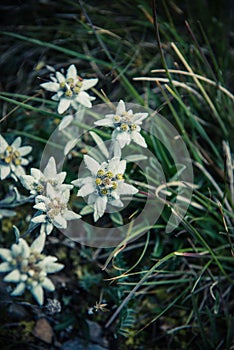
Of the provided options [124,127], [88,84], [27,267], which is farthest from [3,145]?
[27,267]

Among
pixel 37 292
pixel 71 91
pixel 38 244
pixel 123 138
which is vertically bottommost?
pixel 37 292

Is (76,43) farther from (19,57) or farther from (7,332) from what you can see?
(7,332)

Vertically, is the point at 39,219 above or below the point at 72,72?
below

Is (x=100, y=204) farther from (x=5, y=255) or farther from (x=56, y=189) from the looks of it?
(x=5, y=255)

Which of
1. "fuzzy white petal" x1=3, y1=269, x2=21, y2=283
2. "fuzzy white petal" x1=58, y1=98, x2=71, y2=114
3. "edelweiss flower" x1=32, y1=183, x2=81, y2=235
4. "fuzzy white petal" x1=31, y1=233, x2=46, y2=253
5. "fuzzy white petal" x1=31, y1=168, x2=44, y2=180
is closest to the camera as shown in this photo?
"fuzzy white petal" x1=3, y1=269, x2=21, y2=283

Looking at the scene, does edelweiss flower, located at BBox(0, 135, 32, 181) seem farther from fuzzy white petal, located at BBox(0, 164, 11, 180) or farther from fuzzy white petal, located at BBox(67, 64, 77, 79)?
fuzzy white petal, located at BBox(67, 64, 77, 79)

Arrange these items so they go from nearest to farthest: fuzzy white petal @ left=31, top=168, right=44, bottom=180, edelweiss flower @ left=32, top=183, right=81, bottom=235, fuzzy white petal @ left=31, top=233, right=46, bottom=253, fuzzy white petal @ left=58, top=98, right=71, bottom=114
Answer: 1. fuzzy white petal @ left=31, top=233, right=46, bottom=253
2. edelweiss flower @ left=32, top=183, right=81, bottom=235
3. fuzzy white petal @ left=31, top=168, right=44, bottom=180
4. fuzzy white petal @ left=58, top=98, right=71, bottom=114

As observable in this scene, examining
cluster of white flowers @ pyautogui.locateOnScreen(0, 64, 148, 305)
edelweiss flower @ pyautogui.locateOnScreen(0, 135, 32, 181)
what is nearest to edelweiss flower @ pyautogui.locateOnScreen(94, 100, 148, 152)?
cluster of white flowers @ pyautogui.locateOnScreen(0, 64, 148, 305)
